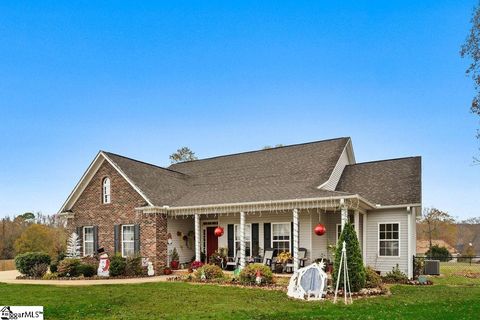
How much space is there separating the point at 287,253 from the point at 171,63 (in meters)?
11.1

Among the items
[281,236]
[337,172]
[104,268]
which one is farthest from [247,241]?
[104,268]

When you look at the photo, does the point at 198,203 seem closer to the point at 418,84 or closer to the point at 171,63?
the point at 171,63

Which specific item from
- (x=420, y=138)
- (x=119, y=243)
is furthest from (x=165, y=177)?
(x=420, y=138)

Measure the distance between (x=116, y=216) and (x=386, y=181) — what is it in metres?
13.4

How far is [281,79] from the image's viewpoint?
70.1 ft

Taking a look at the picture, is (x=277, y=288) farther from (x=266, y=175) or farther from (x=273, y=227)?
(x=266, y=175)

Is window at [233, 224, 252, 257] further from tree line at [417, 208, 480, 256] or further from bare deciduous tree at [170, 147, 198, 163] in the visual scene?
tree line at [417, 208, 480, 256]

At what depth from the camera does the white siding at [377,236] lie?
17663 mm

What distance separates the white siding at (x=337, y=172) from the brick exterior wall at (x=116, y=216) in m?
8.03

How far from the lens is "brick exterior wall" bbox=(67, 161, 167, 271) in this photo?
19.9m

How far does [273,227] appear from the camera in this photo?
1938cm

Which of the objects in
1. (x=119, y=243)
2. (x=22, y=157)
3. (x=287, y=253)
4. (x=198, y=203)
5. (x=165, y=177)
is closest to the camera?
(x=287, y=253)

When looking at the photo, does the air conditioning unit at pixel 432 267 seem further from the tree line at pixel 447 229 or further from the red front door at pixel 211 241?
the tree line at pixel 447 229

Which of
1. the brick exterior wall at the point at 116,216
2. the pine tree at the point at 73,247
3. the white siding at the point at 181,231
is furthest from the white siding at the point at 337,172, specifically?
the pine tree at the point at 73,247
